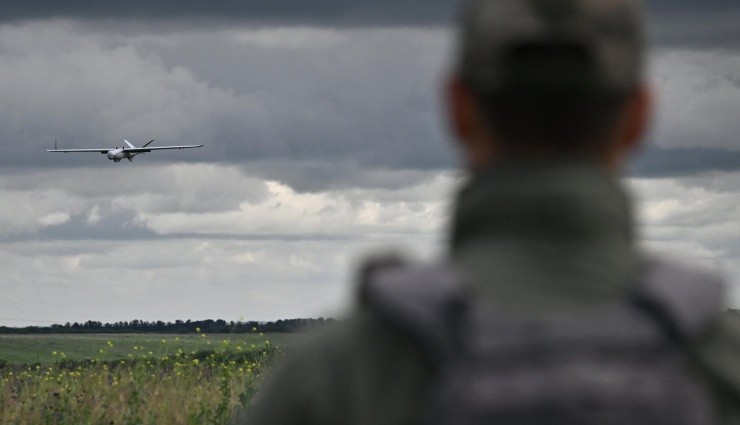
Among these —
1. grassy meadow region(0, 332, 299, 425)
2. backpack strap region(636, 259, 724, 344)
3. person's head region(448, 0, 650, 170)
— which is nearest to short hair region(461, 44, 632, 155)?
person's head region(448, 0, 650, 170)

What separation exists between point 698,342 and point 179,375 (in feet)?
48.3

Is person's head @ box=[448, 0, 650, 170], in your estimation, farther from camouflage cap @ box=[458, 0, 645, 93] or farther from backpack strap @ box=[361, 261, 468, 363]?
backpack strap @ box=[361, 261, 468, 363]

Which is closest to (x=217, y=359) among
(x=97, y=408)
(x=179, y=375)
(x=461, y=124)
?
(x=179, y=375)

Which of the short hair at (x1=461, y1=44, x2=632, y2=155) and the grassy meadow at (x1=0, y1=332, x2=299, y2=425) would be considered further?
the grassy meadow at (x1=0, y1=332, x2=299, y2=425)

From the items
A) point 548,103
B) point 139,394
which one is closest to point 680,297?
point 548,103

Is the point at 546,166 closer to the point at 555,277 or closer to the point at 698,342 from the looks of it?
the point at 555,277

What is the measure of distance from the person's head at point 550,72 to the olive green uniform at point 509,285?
1.8 inches

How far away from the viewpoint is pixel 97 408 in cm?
1307

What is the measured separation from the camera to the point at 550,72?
6.23ft

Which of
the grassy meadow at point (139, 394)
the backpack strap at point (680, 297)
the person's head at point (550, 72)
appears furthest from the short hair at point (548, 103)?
the grassy meadow at point (139, 394)

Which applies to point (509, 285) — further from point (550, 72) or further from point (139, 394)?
point (139, 394)

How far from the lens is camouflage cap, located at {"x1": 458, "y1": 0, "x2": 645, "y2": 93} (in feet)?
6.26

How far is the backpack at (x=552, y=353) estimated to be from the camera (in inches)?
70.6

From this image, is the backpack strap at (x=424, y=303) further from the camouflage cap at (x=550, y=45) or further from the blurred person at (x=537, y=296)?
the camouflage cap at (x=550, y=45)
